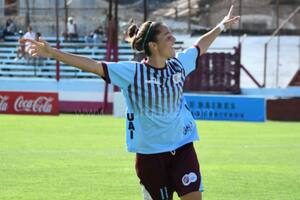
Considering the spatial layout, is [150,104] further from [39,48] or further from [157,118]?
[39,48]

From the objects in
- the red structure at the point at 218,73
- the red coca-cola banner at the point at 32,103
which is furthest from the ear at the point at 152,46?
the red structure at the point at 218,73

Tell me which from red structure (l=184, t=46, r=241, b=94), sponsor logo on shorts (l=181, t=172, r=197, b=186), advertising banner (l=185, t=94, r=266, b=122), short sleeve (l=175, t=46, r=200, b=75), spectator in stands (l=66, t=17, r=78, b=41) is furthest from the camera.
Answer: spectator in stands (l=66, t=17, r=78, b=41)

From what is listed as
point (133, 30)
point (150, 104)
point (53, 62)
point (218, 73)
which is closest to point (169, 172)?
point (150, 104)

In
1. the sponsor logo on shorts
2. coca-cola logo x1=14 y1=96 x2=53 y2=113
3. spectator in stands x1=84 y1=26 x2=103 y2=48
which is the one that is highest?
the sponsor logo on shorts

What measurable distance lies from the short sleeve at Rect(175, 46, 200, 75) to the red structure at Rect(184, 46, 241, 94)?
24.0 m

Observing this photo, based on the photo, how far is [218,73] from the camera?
31.8 meters

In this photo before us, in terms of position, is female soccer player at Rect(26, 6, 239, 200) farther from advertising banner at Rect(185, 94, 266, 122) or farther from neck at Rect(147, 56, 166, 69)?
advertising banner at Rect(185, 94, 266, 122)

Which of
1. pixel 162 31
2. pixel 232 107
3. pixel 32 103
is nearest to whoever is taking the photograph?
pixel 162 31

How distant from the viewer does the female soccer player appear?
7.09 metres

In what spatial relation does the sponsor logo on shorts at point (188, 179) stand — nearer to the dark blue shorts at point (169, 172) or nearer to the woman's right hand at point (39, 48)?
the dark blue shorts at point (169, 172)

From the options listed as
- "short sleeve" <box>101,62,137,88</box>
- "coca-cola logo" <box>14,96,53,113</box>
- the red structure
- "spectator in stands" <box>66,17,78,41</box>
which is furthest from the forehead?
"spectator in stands" <box>66,17,78,41</box>

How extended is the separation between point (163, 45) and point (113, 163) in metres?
7.33

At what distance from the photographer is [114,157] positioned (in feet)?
49.8

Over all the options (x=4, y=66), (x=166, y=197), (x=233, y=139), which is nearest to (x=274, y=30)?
(x=4, y=66)
